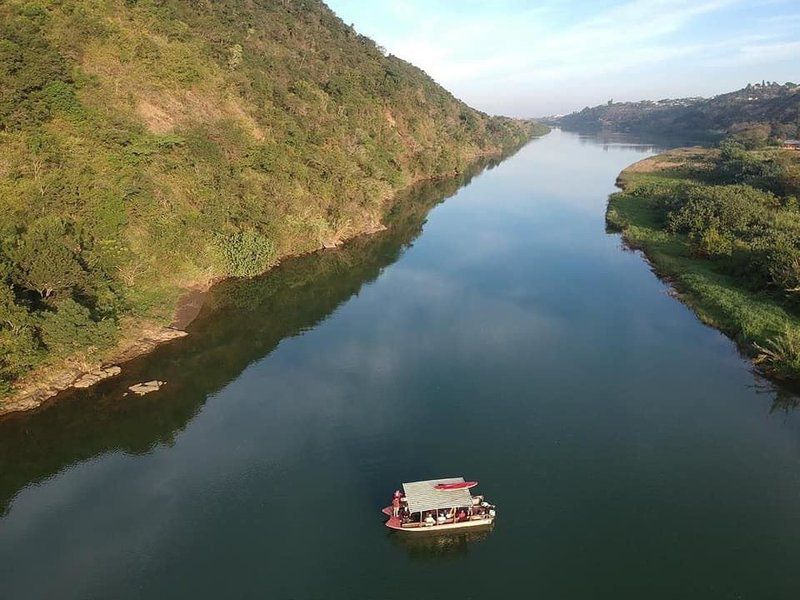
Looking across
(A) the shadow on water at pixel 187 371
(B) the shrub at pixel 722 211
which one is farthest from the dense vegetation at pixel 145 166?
(B) the shrub at pixel 722 211

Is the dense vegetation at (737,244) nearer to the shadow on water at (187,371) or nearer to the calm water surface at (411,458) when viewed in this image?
the calm water surface at (411,458)

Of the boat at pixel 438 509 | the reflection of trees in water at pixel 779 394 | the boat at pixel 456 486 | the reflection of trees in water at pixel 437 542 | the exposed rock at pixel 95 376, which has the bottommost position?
the reflection of trees in water at pixel 779 394

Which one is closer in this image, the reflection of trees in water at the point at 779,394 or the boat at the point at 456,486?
the boat at the point at 456,486

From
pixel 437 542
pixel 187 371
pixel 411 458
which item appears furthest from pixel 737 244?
pixel 187 371

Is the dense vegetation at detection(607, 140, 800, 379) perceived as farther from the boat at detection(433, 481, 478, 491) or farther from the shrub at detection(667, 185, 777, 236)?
the boat at detection(433, 481, 478, 491)

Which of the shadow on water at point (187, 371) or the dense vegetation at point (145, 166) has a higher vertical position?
the dense vegetation at point (145, 166)

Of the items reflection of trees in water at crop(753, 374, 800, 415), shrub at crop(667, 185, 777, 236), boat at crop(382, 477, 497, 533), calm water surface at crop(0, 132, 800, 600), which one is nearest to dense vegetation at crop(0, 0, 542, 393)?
calm water surface at crop(0, 132, 800, 600)

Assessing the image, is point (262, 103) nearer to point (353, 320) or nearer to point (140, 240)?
point (140, 240)
